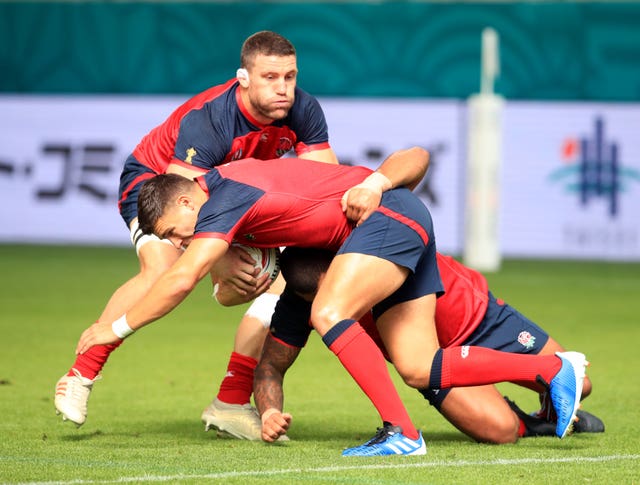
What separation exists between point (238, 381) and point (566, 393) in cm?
166

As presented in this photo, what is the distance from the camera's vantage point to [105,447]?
18.8ft

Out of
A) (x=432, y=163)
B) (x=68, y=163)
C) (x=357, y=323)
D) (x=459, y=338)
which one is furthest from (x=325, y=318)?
(x=68, y=163)

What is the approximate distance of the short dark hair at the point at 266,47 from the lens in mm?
6500

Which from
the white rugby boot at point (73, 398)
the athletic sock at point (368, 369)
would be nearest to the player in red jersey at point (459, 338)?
the athletic sock at point (368, 369)

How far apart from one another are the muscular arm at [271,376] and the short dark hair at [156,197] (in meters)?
1.03

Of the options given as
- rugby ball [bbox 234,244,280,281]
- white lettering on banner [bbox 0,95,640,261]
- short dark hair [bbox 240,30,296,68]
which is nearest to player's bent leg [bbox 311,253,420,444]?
rugby ball [bbox 234,244,280,281]

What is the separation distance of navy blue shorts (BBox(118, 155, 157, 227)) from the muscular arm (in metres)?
1.29

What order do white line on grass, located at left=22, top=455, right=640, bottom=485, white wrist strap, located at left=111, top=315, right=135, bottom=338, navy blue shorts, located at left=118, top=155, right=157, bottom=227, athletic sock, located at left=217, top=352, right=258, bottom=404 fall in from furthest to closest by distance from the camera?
navy blue shorts, located at left=118, top=155, right=157, bottom=227
athletic sock, located at left=217, top=352, right=258, bottom=404
white wrist strap, located at left=111, top=315, right=135, bottom=338
white line on grass, located at left=22, top=455, right=640, bottom=485

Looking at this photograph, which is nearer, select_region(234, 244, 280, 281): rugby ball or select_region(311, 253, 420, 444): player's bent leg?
select_region(311, 253, 420, 444): player's bent leg

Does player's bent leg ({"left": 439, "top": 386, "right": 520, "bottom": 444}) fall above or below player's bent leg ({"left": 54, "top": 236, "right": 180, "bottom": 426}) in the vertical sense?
below

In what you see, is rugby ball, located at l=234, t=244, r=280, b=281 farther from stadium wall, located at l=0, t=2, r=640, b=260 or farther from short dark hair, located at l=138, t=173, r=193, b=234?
stadium wall, located at l=0, t=2, r=640, b=260

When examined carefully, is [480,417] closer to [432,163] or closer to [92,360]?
[92,360]

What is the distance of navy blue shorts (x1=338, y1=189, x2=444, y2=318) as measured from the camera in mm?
5480

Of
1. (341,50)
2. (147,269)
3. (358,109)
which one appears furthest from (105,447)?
(341,50)
